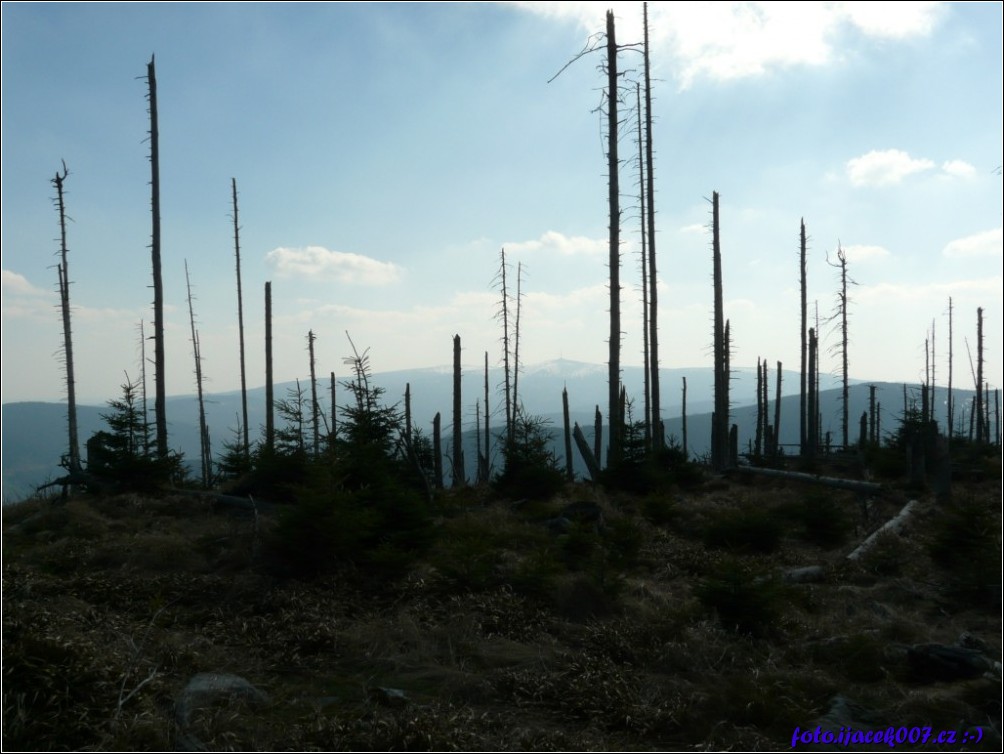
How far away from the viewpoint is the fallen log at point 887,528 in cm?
1128

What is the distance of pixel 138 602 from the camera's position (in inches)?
316

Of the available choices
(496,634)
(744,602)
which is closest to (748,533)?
(744,602)

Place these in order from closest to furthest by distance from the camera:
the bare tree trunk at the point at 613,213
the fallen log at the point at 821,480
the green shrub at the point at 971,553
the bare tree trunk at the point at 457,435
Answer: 1. the green shrub at the point at 971,553
2. the fallen log at the point at 821,480
3. the bare tree trunk at the point at 613,213
4. the bare tree trunk at the point at 457,435

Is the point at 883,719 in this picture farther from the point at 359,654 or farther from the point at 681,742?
the point at 359,654

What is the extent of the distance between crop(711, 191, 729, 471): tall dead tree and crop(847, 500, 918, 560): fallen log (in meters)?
9.51

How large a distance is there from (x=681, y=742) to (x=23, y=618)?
16.9ft

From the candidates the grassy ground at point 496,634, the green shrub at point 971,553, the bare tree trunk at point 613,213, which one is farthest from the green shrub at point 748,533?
the bare tree trunk at point 613,213

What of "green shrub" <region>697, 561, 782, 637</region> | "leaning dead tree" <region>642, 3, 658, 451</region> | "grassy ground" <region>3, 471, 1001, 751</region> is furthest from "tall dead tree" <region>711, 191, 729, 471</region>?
"green shrub" <region>697, 561, 782, 637</region>

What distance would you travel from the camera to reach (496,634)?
288 inches

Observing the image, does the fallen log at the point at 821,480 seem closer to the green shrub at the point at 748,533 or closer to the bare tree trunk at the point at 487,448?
the green shrub at the point at 748,533

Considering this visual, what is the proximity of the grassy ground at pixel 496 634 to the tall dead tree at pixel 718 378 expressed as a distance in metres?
11.7

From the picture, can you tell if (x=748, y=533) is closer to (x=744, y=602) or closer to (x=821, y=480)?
(x=744, y=602)

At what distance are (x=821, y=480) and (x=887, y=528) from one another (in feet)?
13.8

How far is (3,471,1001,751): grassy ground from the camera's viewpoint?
16.6 feet
